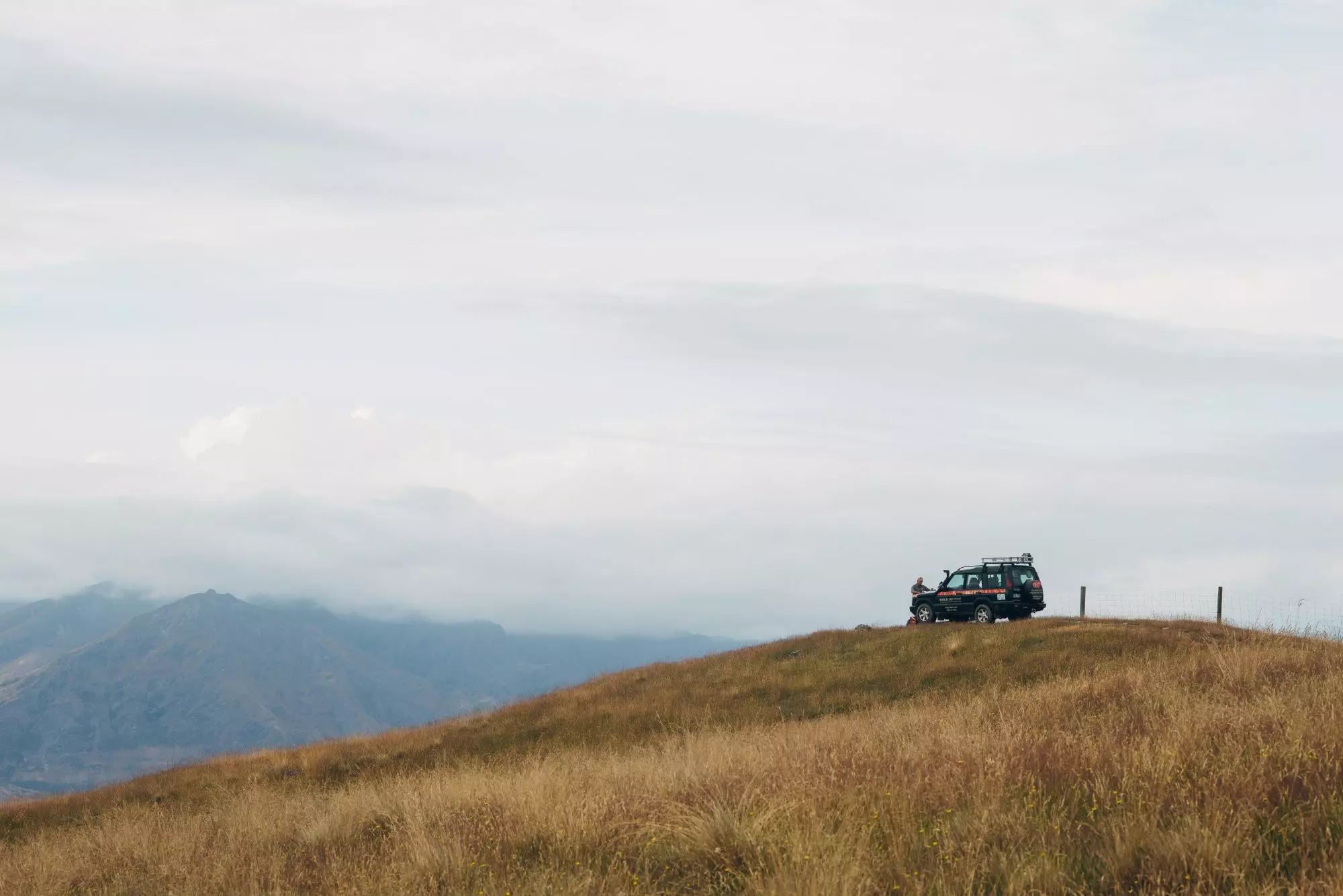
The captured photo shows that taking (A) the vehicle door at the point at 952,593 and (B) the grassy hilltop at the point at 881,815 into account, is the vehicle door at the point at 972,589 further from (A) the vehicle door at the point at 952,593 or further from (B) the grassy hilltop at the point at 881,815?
(B) the grassy hilltop at the point at 881,815

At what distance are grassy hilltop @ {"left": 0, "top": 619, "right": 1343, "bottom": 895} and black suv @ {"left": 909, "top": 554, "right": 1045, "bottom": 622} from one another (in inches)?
673

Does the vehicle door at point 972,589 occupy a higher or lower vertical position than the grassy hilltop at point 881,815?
higher

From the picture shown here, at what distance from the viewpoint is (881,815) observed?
7.34m

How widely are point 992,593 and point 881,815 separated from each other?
2891 centimetres

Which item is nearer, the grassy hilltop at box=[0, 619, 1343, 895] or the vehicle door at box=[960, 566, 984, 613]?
the grassy hilltop at box=[0, 619, 1343, 895]

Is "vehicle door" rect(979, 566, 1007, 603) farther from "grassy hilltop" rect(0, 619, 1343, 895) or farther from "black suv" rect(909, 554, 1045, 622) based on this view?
"grassy hilltop" rect(0, 619, 1343, 895)

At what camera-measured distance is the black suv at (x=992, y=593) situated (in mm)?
34219

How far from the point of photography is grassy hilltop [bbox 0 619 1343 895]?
6172 millimetres

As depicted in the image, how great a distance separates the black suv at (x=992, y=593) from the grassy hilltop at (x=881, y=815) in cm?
1710

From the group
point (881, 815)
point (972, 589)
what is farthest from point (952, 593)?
point (881, 815)

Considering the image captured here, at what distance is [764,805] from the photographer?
7.97 m

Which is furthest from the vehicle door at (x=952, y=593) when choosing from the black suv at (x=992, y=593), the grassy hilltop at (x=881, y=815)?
the grassy hilltop at (x=881, y=815)

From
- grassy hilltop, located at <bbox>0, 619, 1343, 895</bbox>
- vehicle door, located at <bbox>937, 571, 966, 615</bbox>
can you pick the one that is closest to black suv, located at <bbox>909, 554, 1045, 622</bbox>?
vehicle door, located at <bbox>937, 571, 966, 615</bbox>

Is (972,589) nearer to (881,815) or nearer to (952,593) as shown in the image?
(952,593)
